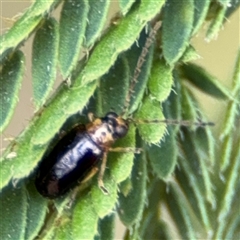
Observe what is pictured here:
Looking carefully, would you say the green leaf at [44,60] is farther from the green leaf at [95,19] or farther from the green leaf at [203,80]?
the green leaf at [203,80]

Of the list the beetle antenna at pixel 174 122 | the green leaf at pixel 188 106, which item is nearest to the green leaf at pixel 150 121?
the beetle antenna at pixel 174 122

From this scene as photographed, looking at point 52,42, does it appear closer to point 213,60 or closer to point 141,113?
point 141,113

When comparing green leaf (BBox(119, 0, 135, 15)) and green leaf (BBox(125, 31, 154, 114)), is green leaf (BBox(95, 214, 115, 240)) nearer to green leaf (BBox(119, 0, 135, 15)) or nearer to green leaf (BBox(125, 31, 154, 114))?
green leaf (BBox(125, 31, 154, 114))

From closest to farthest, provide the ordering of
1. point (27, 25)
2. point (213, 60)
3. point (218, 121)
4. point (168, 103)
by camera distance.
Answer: point (27, 25), point (168, 103), point (218, 121), point (213, 60)

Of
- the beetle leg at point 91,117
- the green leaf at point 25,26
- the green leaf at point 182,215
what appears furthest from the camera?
the green leaf at point 182,215

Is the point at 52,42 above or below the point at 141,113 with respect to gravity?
above

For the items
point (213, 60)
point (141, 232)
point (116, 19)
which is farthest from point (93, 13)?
point (213, 60)
